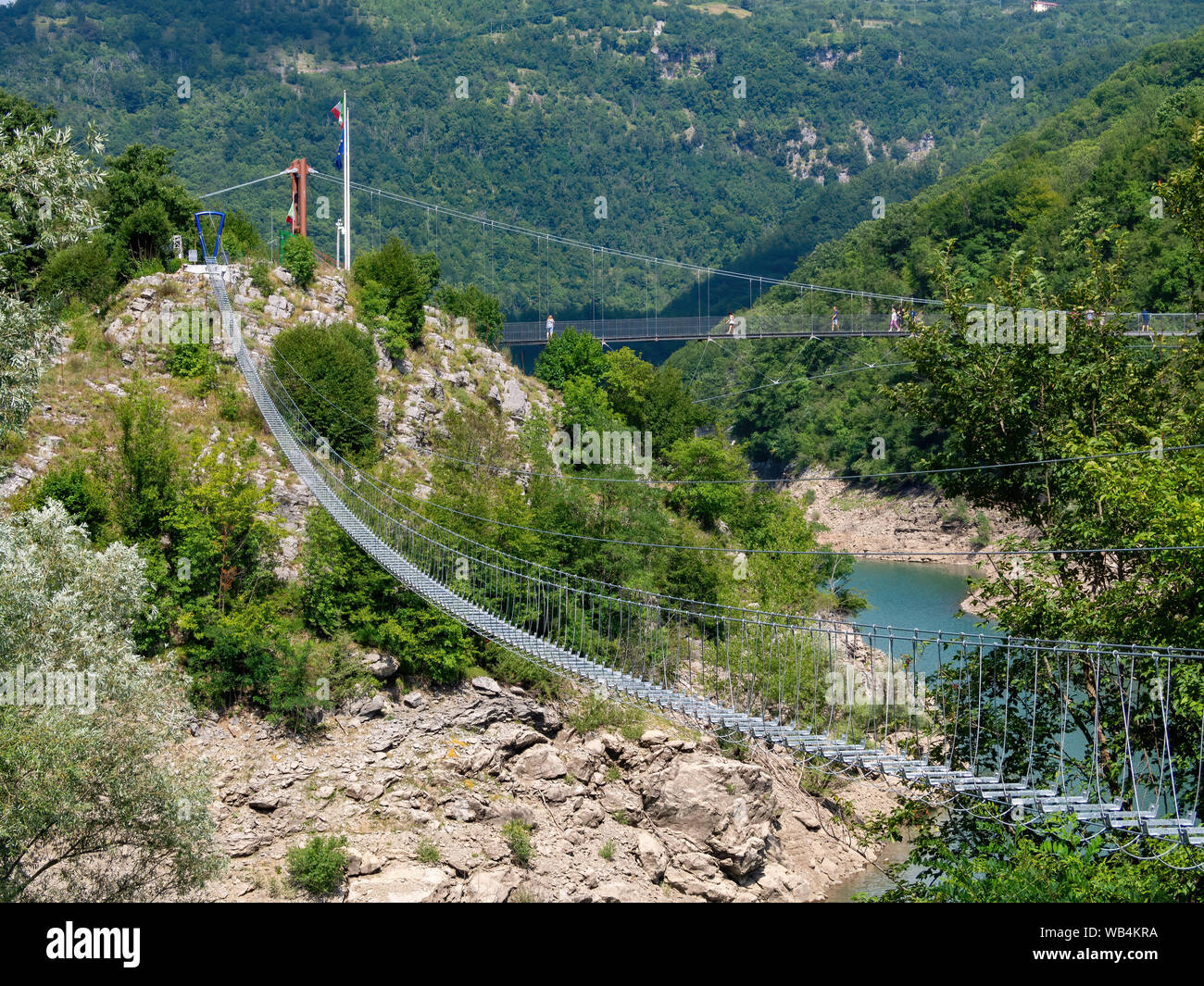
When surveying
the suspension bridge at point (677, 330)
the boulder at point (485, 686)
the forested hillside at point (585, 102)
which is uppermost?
the forested hillside at point (585, 102)

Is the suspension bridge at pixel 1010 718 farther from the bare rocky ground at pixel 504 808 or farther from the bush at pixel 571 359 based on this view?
the bush at pixel 571 359

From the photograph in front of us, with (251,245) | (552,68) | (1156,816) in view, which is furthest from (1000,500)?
(552,68)

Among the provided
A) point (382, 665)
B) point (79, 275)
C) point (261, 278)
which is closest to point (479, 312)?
point (261, 278)

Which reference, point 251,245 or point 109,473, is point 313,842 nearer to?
point 109,473

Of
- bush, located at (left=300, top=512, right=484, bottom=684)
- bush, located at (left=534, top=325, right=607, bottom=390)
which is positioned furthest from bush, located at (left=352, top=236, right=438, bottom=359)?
bush, located at (left=300, top=512, right=484, bottom=684)

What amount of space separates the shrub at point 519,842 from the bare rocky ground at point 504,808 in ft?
0.26

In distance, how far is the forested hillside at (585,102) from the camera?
87.8 m

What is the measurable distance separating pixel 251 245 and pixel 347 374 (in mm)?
5799

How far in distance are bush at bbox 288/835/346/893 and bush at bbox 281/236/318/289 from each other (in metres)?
13.8

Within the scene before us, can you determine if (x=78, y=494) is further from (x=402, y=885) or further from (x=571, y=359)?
(x=571, y=359)

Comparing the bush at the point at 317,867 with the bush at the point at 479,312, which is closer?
the bush at the point at 317,867

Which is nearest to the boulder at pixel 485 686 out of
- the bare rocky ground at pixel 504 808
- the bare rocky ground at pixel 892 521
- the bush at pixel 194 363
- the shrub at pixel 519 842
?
the bare rocky ground at pixel 504 808

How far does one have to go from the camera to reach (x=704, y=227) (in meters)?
113

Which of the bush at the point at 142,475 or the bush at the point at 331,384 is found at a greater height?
the bush at the point at 331,384
